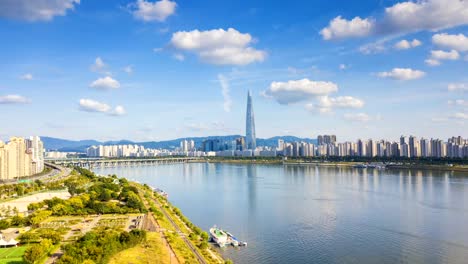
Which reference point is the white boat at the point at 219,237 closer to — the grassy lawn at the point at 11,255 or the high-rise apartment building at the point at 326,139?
the grassy lawn at the point at 11,255

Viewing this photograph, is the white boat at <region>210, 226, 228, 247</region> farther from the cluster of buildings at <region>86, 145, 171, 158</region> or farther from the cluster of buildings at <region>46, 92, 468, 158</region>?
the cluster of buildings at <region>86, 145, 171, 158</region>

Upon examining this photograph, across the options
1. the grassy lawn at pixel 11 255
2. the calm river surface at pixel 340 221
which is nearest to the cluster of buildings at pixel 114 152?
the calm river surface at pixel 340 221

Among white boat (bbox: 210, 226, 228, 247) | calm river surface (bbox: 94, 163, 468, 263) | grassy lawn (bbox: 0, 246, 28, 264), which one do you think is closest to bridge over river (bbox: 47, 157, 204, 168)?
calm river surface (bbox: 94, 163, 468, 263)

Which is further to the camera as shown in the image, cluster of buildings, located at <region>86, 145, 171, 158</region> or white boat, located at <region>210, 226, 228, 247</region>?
cluster of buildings, located at <region>86, 145, 171, 158</region>

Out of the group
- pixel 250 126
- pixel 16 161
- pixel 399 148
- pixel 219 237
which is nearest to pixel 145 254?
pixel 219 237

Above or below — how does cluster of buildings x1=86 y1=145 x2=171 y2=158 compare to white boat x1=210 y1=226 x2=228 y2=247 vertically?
above

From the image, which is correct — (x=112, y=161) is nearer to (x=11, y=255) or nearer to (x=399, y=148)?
(x=399, y=148)
